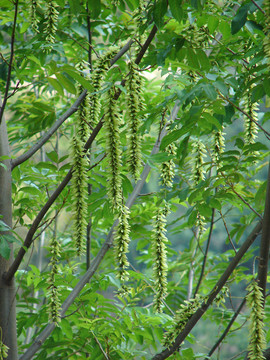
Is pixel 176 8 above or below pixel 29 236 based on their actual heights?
above

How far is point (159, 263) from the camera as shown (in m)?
1.05

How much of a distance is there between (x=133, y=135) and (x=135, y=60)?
0.65 feet

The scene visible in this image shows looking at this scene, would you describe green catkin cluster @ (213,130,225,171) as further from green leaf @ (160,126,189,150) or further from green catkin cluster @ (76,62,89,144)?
green catkin cluster @ (76,62,89,144)

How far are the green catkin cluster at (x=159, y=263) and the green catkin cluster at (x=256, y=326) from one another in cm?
22

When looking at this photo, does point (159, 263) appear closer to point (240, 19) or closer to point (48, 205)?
point (48, 205)

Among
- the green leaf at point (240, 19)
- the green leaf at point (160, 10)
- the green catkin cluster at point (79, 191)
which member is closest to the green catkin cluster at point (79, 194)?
the green catkin cluster at point (79, 191)

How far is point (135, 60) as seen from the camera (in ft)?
3.04

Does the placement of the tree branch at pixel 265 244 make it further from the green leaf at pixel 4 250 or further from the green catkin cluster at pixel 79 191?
the green leaf at pixel 4 250

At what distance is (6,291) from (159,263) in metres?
0.51

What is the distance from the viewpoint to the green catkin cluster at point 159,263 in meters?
1.03

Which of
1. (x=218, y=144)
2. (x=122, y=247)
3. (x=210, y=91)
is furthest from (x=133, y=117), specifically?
(x=218, y=144)

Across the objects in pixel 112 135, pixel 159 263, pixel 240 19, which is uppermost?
pixel 240 19

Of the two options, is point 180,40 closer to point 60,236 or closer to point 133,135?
point 133,135

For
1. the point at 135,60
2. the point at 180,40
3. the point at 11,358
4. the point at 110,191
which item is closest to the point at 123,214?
the point at 110,191
